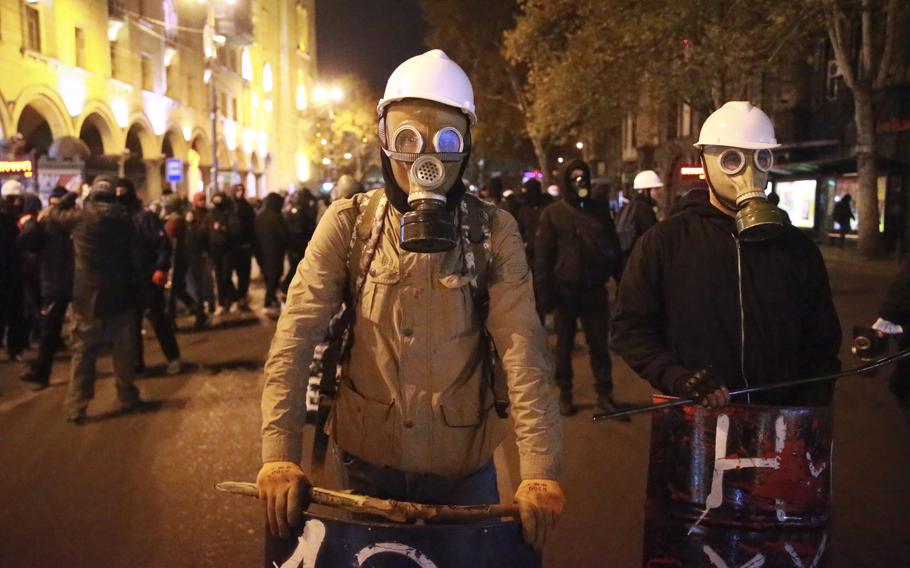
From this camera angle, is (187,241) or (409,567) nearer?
(409,567)

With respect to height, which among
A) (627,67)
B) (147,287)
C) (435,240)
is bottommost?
(147,287)

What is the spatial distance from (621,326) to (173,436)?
15.6 feet

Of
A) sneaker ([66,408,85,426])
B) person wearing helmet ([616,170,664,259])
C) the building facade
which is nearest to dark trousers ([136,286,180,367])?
sneaker ([66,408,85,426])

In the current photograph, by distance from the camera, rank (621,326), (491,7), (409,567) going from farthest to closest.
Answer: (491,7), (621,326), (409,567)

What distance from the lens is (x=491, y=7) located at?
4000 cm

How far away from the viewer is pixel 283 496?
7.49ft

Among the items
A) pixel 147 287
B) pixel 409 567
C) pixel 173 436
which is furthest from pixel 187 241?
pixel 409 567

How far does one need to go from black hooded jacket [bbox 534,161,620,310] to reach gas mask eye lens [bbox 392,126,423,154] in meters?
5.01

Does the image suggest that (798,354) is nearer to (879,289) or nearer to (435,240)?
(435,240)

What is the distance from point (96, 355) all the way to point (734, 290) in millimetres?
5938

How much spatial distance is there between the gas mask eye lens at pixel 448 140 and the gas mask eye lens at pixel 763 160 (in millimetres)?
1337

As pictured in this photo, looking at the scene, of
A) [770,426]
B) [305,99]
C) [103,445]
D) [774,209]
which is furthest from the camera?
[305,99]

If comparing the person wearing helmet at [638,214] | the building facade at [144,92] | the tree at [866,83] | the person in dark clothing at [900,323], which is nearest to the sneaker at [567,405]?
the person in dark clothing at [900,323]

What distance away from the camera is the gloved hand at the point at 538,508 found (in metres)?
2.27
